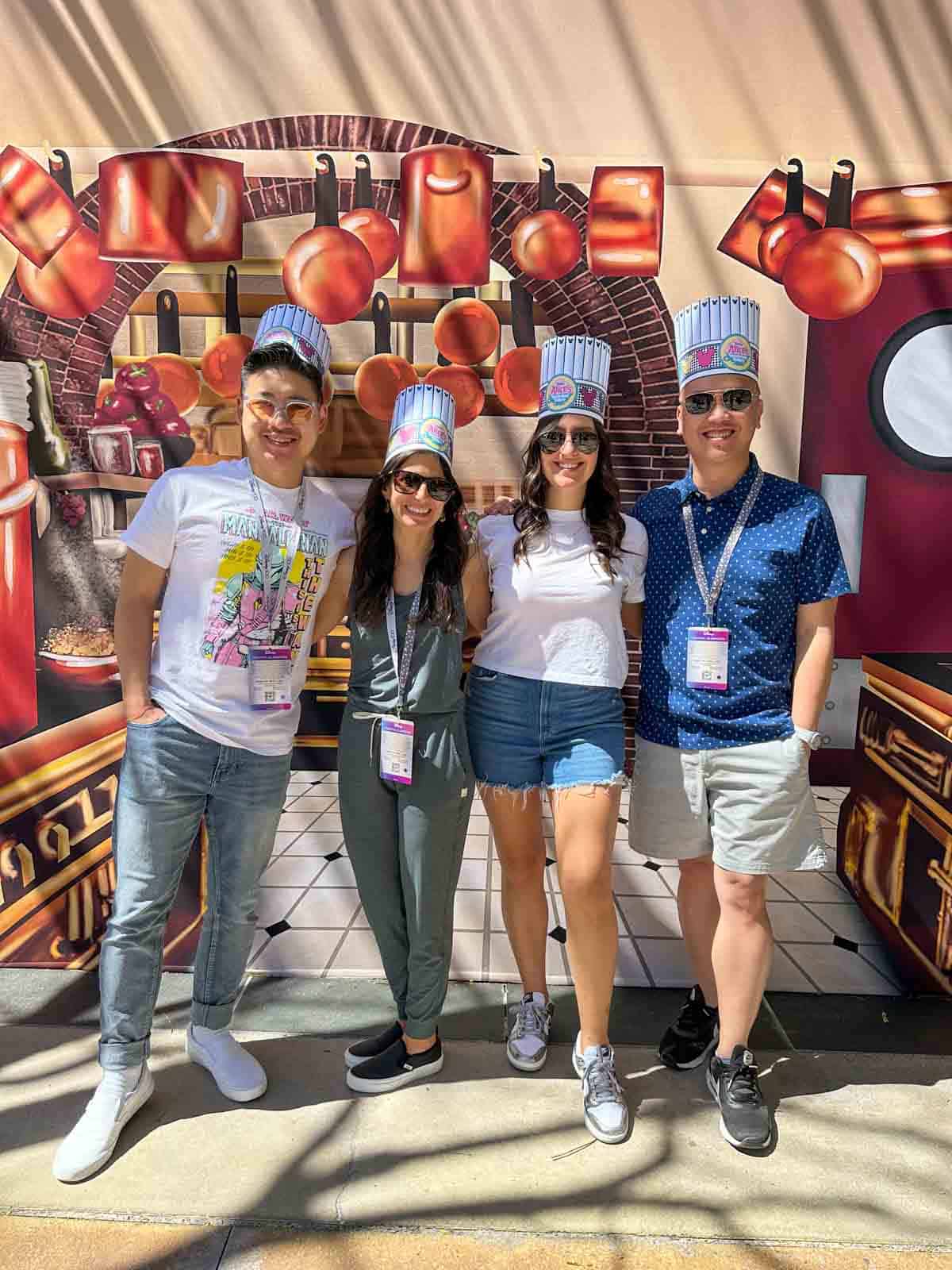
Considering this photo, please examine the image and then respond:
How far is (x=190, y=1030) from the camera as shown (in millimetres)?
2270

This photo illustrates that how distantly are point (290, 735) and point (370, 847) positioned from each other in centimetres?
34

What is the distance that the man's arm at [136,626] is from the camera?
6.36ft

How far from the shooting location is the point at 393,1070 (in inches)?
86.4

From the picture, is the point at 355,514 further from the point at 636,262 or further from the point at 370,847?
the point at 636,262

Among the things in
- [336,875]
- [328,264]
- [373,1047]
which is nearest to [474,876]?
[336,875]

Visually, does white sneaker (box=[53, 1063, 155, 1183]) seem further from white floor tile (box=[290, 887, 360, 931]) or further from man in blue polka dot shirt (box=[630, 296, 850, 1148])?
man in blue polka dot shirt (box=[630, 296, 850, 1148])

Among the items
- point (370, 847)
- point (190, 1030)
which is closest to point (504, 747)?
point (370, 847)

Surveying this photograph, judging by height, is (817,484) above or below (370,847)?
above

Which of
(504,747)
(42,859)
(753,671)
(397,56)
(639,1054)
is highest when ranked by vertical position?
(397,56)

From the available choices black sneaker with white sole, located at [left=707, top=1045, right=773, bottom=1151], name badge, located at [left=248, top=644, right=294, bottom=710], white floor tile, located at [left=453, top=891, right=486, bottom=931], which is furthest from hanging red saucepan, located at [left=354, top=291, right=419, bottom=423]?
black sneaker with white sole, located at [left=707, top=1045, right=773, bottom=1151]

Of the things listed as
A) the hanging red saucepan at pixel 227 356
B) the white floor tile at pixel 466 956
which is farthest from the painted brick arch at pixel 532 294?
the white floor tile at pixel 466 956

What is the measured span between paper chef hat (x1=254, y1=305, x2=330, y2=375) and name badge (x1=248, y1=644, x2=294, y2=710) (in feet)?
2.29

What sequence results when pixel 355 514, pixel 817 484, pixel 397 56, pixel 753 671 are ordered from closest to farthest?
pixel 753 671
pixel 355 514
pixel 397 56
pixel 817 484

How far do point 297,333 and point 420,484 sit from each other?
0.51 metres
